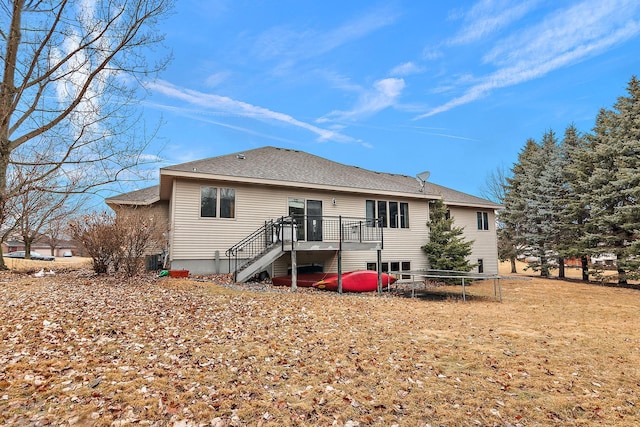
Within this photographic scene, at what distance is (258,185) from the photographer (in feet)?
46.1

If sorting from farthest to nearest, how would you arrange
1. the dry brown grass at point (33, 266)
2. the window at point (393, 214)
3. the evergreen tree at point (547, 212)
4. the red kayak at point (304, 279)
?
the evergreen tree at point (547, 212), the window at point (393, 214), the dry brown grass at point (33, 266), the red kayak at point (304, 279)

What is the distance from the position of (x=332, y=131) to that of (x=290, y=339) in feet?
81.1

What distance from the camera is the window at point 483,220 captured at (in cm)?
2089

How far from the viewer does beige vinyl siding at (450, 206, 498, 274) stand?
65.9ft

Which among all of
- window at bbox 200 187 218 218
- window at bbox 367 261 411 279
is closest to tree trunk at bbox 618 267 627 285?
window at bbox 367 261 411 279

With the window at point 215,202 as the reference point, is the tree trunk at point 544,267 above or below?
below

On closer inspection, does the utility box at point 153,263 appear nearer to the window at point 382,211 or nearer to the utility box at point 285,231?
the utility box at point 285,231

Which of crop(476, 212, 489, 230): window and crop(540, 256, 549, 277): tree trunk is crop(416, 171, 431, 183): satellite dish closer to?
crop(476, 212, 489, 230): window

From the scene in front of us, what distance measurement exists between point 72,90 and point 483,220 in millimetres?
21117

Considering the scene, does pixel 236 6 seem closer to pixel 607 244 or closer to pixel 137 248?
pixel 137 248

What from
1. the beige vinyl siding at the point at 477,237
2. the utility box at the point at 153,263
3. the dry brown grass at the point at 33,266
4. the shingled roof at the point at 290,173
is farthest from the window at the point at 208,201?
the beige vinyl siding at the point at 477,237

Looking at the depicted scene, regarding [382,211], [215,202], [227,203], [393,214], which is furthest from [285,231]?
[393,214]

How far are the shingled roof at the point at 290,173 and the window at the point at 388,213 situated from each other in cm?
81

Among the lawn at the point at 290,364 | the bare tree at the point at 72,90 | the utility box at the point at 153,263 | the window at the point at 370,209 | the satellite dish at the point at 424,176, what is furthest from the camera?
the satellite dish at the point at 424,176
